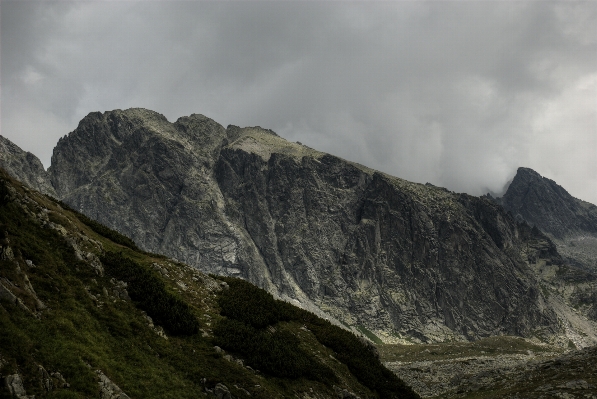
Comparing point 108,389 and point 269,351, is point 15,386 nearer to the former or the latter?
point 108,389

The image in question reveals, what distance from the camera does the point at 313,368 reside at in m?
34.1

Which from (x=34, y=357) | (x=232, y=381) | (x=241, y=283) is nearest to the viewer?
(x=34, y=357)

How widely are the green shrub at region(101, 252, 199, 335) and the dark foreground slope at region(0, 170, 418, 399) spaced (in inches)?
3.2

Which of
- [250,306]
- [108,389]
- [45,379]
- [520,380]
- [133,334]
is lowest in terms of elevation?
[108,389]

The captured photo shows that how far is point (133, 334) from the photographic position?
86.4ft

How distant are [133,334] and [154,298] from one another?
4811 millimetres

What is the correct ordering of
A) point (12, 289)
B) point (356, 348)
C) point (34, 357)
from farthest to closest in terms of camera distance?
point (356, 348) → point (12, 289) → point (34, 357)

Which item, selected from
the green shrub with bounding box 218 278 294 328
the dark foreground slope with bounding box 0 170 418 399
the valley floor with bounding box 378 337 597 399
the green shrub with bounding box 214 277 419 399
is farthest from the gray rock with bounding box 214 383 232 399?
the valley floor with bounding box 378 337 597 399

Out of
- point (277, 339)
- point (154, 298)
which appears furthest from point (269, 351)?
point (154, 298)

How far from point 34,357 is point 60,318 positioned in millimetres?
3694

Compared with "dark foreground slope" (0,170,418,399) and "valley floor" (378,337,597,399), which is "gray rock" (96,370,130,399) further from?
"valley floor" (378,337,597,399)

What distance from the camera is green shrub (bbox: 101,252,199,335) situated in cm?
2988

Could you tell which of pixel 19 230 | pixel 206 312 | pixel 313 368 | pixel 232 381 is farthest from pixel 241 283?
pixel 19 230

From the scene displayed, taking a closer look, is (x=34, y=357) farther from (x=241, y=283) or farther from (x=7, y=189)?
(x=241, y=283)
